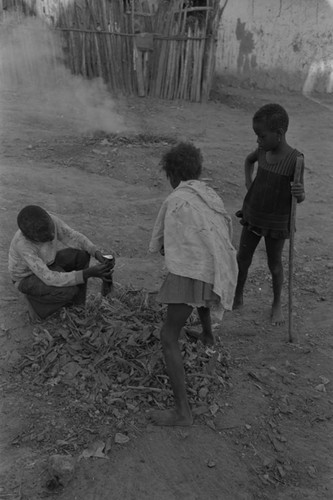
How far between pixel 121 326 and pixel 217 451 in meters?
0.92

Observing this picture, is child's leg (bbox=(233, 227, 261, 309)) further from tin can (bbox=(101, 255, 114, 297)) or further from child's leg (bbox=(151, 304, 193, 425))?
child's leg (bbox=(151, 304, 193, 425))

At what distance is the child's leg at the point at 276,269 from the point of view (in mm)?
3670

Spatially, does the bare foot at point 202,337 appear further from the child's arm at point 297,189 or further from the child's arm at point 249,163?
the child's arm at point 249,163

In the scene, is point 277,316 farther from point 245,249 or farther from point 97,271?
point 97,271

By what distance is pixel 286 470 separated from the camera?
2523 millimetres

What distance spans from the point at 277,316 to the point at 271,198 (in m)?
0.89

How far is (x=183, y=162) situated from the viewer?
8.33 feet

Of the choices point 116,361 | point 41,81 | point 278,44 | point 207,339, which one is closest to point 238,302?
point 207,339

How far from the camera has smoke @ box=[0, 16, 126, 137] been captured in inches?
367

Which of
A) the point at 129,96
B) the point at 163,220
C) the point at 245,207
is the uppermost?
the point at 163,220

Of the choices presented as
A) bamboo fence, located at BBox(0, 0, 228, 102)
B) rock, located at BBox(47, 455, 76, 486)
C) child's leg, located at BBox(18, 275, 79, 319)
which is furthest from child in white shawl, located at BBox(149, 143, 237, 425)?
bamboo fence, located at BBox(0, 0, 228, 102)

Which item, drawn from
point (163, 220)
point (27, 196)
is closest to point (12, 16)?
point (27, 196)

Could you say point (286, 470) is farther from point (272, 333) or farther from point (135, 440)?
point (272, 333)

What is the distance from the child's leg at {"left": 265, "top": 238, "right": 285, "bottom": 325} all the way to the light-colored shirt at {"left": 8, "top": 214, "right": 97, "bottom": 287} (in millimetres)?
1202
